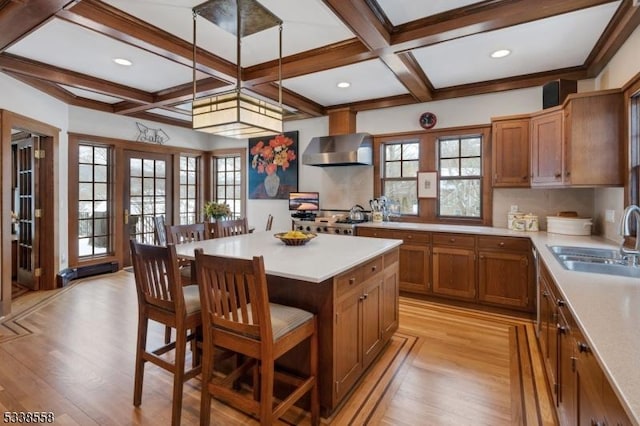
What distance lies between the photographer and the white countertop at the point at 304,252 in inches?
74.2

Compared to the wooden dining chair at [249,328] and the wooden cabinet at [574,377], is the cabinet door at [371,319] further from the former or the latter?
the wooden cabinet at [574,377]

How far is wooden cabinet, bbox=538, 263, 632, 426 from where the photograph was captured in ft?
3.25

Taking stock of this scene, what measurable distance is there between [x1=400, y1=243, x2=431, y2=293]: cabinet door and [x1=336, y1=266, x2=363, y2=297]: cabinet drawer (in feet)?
6.79

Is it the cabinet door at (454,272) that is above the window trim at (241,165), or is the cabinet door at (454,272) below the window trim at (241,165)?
below

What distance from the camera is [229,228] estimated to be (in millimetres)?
3721

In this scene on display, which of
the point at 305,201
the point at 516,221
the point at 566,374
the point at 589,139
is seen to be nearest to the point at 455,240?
the point at 516,221

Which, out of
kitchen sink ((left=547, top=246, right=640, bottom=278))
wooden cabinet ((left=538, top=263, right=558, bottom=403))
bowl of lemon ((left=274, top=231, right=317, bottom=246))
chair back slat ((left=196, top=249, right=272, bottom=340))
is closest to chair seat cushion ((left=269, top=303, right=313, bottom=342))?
chair back slat ((left=196, top=249, right=272, bottom=340))

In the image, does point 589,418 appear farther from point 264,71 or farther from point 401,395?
point 264,71

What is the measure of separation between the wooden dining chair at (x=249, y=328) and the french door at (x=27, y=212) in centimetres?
430

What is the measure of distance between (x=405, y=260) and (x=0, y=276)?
457 centimetres

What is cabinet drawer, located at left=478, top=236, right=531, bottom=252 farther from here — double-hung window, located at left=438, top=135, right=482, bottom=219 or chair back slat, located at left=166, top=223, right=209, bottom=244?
chair back slat, located at left=166, top=223, right=209, bottom=244

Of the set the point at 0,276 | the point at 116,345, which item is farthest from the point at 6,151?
the point at 116,345

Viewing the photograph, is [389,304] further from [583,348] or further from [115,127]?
[115,127]

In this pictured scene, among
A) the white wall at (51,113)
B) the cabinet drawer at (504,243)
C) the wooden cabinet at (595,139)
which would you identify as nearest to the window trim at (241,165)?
the white wall at (51,113)
